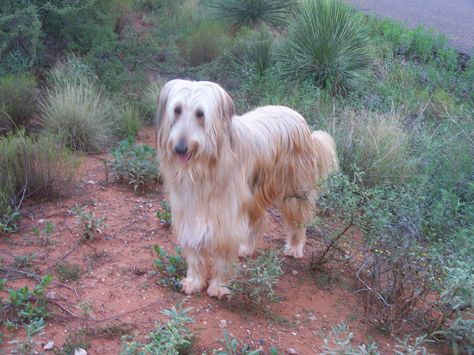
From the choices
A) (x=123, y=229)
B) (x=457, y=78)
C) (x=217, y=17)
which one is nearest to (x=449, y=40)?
(x=457, y=78)

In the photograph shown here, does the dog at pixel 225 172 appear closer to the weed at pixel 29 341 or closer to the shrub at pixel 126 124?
the weed at pixel 29 341

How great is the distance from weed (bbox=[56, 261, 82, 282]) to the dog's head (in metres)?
1.33

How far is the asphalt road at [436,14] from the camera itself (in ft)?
42.9

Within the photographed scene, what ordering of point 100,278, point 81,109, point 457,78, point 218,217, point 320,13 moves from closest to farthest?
1. point 218,217
2. point 100,278
3. point 81,109
4. point 320,13
5. point 457,78

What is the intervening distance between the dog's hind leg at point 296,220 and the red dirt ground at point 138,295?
0.12 meters

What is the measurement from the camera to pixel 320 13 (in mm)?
9375

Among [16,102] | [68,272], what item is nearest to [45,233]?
[68,272]

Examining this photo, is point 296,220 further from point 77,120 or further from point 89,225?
point 77,120

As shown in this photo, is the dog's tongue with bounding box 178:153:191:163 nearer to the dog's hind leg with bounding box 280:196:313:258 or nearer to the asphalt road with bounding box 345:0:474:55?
the dog's hind leg with bounding box 280:196:313:258

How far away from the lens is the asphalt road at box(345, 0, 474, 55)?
13.1m

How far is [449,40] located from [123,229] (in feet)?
30.2

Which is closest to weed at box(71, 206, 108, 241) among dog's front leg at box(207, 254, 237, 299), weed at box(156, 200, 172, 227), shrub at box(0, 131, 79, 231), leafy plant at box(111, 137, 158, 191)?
weed at box(156, 200, 172, 227)

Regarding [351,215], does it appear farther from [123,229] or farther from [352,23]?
[352,23]

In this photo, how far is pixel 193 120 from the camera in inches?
156
